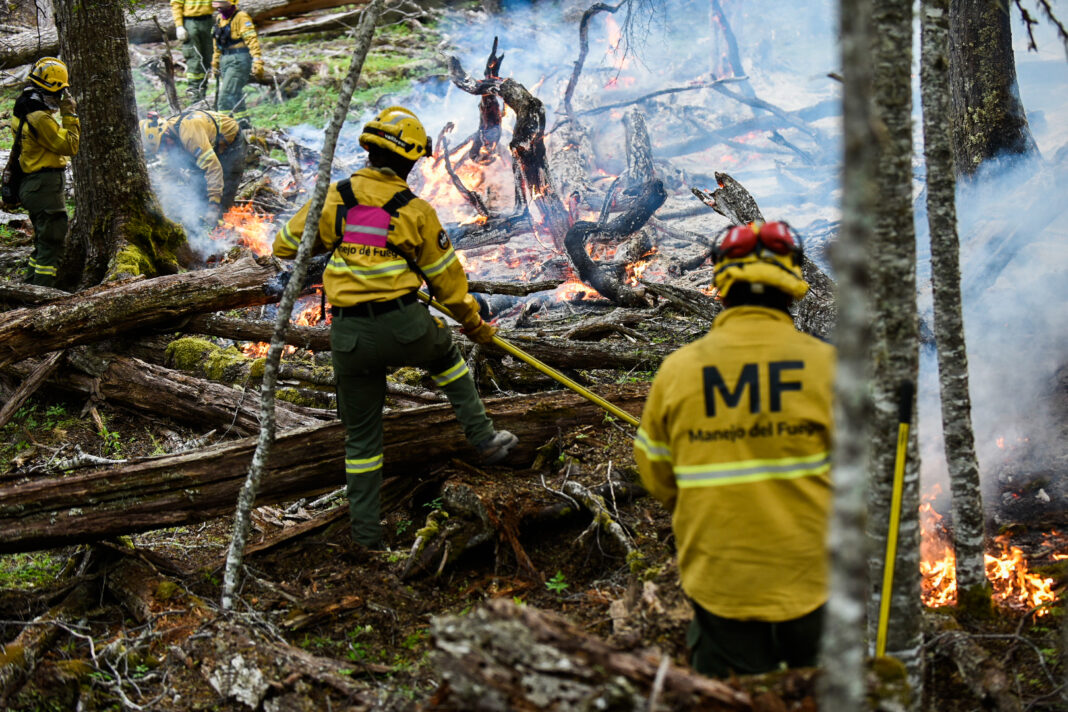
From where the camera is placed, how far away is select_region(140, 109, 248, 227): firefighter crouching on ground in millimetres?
10891

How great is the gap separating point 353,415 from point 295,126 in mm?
11258

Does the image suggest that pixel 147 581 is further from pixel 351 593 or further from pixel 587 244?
pixel 587 244

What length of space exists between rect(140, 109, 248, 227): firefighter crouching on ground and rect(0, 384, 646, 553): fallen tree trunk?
7.02 meters

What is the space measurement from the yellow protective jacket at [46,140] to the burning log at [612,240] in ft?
17.5

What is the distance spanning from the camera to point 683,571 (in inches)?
109

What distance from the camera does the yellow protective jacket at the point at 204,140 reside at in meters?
10.9

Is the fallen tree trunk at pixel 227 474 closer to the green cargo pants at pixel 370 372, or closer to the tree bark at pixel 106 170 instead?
the green cargo pants at pixel 370 372

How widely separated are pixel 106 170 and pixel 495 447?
599cm

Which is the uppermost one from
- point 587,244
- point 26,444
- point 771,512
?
point 771,512

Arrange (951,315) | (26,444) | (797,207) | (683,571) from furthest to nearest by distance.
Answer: (797,207) → (26,444) → (951,315) → (683,571)

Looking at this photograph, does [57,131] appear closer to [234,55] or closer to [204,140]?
[204,140]

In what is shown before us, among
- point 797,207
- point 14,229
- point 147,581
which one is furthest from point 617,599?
point 14,229

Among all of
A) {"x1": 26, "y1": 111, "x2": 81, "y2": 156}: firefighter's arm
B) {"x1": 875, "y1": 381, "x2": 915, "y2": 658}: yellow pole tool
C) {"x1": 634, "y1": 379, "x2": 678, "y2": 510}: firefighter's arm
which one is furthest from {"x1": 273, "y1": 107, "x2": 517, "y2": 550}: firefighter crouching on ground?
{"x1": 26, "y1": 111, "x2": 81, "y2": 156}: firefighter's arm

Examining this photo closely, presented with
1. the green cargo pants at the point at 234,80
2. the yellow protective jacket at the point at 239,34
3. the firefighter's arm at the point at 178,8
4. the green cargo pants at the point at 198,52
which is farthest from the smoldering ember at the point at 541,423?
the firefighter's arm at the point at 178,8
